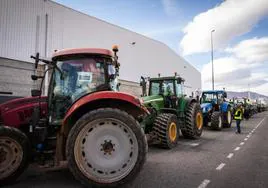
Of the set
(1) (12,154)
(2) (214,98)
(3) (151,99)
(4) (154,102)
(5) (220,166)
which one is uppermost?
(2) (214,98)

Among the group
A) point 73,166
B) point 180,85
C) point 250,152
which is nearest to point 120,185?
point 73,166

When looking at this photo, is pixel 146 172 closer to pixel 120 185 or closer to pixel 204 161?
pixel 120 185

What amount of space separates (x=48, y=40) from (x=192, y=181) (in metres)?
14.6

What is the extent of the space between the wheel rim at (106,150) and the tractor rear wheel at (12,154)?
3.51 feet

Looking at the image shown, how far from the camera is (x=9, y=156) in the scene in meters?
3.53

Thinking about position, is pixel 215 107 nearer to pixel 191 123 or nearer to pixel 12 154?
pixel 191 123

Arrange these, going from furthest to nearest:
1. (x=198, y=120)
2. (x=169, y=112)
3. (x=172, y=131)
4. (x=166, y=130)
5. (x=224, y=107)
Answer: (x=224, y=107)
(x=198, y=120)
(x=169, y=112)
(x=172, y=131)
(x=166, y=130)

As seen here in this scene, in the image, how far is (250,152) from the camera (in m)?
6.45

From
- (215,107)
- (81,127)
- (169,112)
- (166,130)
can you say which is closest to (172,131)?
(166,130)

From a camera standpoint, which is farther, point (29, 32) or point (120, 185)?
point (29, 32)

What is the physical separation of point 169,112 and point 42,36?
445 inches

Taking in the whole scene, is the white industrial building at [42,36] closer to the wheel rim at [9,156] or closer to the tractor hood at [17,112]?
the tractor hood at [17,112]

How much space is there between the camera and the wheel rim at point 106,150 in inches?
127

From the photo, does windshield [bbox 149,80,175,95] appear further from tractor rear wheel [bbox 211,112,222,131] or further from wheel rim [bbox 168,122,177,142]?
tractor rear wheel [bbox 211,112,222,131]
